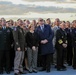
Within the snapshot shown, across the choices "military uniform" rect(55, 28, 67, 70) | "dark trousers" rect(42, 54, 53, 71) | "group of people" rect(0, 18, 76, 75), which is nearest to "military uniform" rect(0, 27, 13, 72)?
"group of people" rect(0, 18, 76, 75)

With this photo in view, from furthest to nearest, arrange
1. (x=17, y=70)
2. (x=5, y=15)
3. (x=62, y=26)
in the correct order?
(x=5, y=15) < (x=62, y=26) < (x=17, y=70)

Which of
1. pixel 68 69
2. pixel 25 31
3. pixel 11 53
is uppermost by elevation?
pixel 25 31

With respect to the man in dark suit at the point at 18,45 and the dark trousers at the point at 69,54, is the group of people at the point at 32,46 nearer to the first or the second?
the man in dark suit at the point at 18,45

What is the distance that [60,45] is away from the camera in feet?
31.3

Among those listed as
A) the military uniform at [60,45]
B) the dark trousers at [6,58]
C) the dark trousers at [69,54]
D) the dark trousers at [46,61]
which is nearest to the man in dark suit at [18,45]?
the dark trousers at [6,58]

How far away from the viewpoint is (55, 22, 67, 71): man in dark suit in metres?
9.48

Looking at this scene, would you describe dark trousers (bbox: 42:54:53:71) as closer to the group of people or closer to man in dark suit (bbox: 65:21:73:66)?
the group of people

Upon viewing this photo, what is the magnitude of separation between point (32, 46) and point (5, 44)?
0.82 m

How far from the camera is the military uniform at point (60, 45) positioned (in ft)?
31.1

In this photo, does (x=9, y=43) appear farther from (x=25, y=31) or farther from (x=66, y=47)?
(x=66, y=47)

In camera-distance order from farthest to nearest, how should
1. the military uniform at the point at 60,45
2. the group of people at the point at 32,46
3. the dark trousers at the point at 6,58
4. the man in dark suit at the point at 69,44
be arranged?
the man in dark suit at the point at 69,44, the military uniform at the point at 60,45, the dark trousers at the point at 6,58, the group of people at the point at 32,46

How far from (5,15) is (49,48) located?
11.9 ft

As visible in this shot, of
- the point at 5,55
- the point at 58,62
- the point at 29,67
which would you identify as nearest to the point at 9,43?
the point at 5,55

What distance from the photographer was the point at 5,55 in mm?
9109
